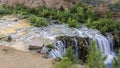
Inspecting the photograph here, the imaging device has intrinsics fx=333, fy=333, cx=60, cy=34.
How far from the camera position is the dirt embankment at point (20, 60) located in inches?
432

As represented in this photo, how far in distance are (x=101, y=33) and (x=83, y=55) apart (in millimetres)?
1699

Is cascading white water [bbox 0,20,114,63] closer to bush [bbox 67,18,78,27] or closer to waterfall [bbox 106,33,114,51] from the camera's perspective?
waterfall [bbox 106,33,114,51]

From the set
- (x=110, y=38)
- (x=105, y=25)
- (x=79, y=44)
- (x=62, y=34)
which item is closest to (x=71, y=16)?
(x=105, y=25)

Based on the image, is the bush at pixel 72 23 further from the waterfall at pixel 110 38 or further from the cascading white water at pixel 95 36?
the waterfall at pixel 110 38

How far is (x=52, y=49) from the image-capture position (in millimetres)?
12352

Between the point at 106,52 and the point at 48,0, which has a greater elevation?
the point at 48,0

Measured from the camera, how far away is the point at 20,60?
449 inches

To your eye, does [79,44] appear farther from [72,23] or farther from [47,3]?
[47,3]

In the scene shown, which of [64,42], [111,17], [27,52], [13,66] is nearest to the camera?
[13,66]

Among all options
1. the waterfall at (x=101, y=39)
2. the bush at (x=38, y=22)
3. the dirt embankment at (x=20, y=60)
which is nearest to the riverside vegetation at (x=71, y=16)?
the bush at (x=38, y=22)

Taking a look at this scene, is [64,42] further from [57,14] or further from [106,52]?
[57,14]

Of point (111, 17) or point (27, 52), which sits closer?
point (27, 52)

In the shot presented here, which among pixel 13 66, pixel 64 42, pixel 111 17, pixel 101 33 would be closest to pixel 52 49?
pixel 64 42

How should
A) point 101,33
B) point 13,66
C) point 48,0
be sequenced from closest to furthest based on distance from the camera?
point 13,66
point 101,33
point 48,0
